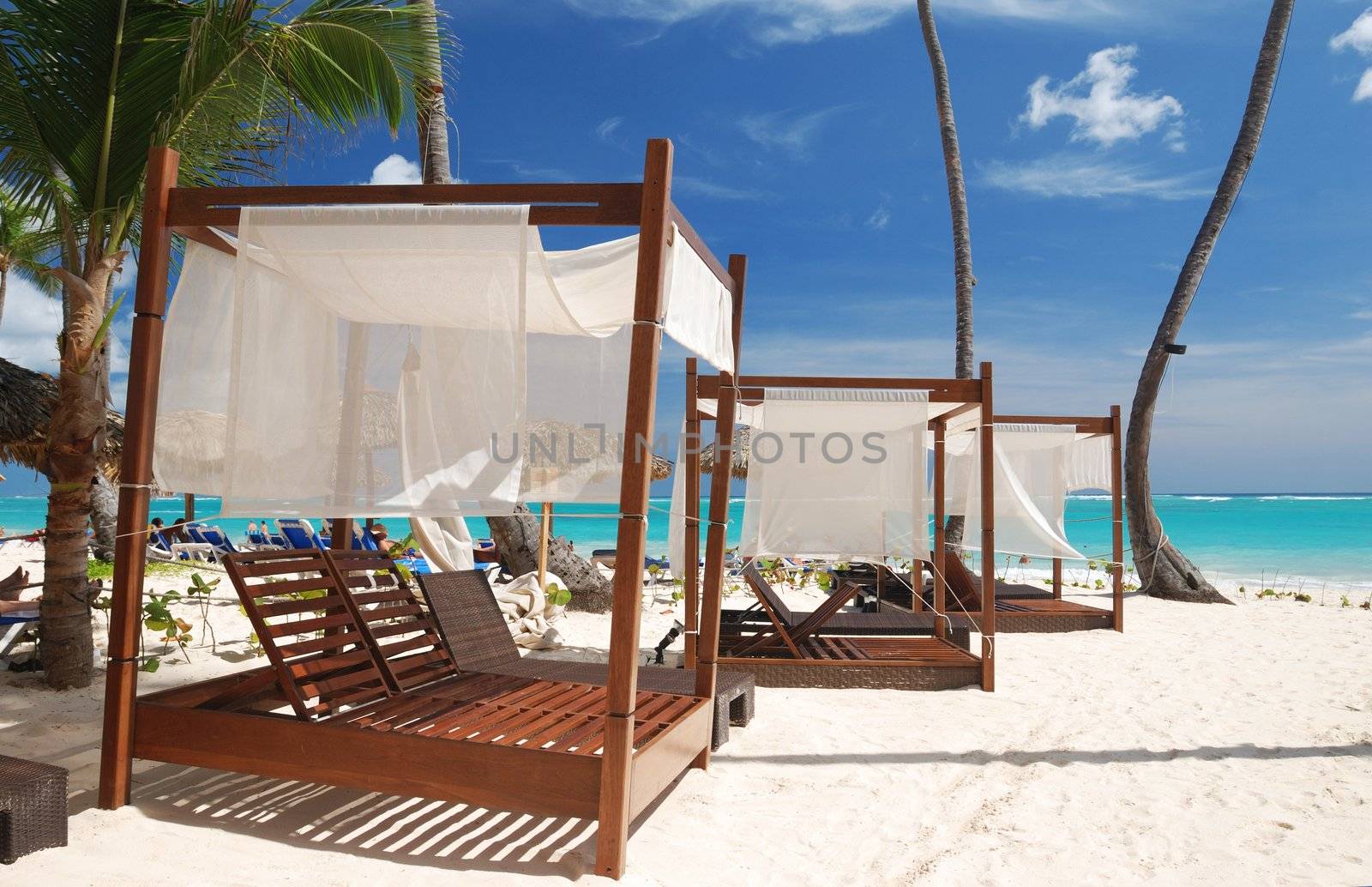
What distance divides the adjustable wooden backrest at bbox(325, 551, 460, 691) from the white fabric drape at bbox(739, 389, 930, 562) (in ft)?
7.97

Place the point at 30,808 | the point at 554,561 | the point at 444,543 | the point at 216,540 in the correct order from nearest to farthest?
the point at 30,808
the point at 444,543
the point at 554,561
the point at 216,540

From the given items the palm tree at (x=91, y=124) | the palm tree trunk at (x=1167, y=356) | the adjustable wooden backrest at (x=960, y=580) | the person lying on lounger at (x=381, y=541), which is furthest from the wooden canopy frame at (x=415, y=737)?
the palm tree trunk at (x=1167, y=356)

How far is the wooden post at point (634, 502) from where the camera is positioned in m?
2.61

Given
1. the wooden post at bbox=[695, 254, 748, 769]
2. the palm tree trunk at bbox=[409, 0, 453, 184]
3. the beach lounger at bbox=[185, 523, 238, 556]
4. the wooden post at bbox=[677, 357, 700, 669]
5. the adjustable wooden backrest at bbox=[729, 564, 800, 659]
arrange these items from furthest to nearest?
the beach lounger at bbox=[185, 523, 238, 556] < the palm tree trunk at bbox=[409, 0, 453, 184] < the adjustable wooden backrest at bbox=[729, 564, 800, 659] < the wooden post at bbox=[677, 357, 700, 669] < the wooden post at bbox=[695, 254, 748, 769]

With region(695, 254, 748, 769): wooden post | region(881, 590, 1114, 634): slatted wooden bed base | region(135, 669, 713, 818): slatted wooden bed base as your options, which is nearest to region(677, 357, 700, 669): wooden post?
region(695, 254, 748, 769): wooden post

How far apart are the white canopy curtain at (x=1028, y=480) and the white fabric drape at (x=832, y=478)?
1.15 metres

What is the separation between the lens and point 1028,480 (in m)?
8.91

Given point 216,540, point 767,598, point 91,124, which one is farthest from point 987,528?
point 216,540

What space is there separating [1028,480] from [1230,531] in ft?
131

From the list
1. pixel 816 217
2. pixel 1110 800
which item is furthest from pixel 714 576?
pixel 816 217

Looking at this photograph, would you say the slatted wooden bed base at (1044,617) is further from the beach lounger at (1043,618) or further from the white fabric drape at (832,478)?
the white fabric drape at (832,478)

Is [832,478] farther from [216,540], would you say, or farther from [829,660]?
[216,540]

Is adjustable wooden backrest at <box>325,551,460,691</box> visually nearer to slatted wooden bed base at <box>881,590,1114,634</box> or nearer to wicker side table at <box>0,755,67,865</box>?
wicker side table at <box>0,755,67,865</box>

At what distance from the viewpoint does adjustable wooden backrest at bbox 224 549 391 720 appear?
3.27m
